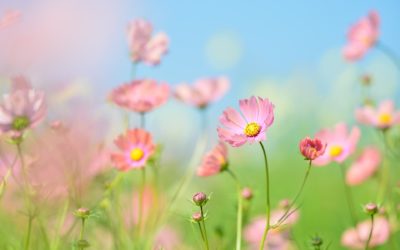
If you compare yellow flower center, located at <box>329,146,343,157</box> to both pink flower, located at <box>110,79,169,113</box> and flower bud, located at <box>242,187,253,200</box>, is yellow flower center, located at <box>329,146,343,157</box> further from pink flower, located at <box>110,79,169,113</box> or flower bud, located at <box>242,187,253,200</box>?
pink flower, located at <box>110,79,169,113</box>

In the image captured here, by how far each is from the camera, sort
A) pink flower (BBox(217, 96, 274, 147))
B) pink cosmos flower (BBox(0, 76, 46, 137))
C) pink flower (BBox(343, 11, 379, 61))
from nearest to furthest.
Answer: pink flower (BBox(217, 96, 274, 147))
pink cosmos flower (BBox(0, 76, 46, 137))
pink flower (BBox(343, 11, 379, 61))

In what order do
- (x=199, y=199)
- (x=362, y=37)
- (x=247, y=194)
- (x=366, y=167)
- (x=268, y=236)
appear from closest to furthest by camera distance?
1. (x=199, y=199)
2. (x=247, y=194)
3. (x=268, y=236)
4. (x=366, y=167)
5. (x=362, y=37)

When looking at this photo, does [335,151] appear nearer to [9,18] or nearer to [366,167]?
[366,167]

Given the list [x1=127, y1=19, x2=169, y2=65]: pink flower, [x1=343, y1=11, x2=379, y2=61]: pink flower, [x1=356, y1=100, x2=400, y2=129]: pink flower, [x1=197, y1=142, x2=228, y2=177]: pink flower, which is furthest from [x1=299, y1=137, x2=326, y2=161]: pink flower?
[x1=343, y1=11, x2=379, y2=61]: pink flower

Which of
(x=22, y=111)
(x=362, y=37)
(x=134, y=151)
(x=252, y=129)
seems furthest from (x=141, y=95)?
(x=362, y=37)

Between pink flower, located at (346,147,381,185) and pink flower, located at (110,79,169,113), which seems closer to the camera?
pink flower, located at (110,79,169,113)
